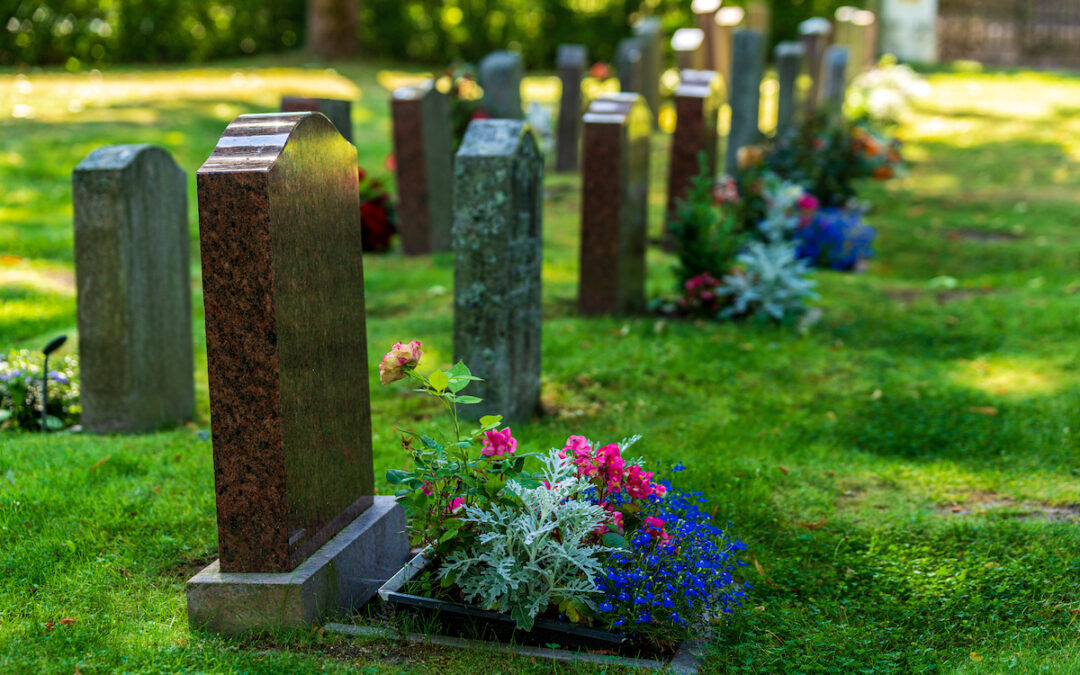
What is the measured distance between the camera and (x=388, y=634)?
316cm

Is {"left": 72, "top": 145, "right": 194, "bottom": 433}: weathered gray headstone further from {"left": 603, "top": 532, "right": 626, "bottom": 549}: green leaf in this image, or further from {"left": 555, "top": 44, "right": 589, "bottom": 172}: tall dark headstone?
{"left": 555, "top": 44, "right": 589, "bottom": 172}: tall dark headstone

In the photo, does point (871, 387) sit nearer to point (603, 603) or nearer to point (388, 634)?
point (603, 603)

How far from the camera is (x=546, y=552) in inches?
123

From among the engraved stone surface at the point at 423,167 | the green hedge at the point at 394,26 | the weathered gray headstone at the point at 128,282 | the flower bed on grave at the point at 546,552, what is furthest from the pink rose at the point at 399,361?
the green hedge at the point at 394,26

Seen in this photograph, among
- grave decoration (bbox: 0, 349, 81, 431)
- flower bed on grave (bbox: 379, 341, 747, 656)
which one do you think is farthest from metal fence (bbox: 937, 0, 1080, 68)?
flower bed on grave (bbox: 379, 341, 747, 656)

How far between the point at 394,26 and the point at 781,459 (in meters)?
17.7

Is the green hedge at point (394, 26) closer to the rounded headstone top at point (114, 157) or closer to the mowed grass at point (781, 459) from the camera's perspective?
the mowed grass at point (781, 459)

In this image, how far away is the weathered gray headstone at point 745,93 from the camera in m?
10.1

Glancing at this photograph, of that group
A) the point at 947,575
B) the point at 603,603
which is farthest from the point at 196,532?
the point at 947,575

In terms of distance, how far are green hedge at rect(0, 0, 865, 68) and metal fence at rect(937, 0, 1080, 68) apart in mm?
4672

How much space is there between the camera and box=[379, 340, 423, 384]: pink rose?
3178 mm

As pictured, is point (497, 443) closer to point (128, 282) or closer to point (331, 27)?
point (128, 282)

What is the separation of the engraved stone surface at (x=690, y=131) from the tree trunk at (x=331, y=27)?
522 inches

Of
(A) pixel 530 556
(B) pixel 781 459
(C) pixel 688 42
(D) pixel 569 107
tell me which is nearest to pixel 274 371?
(A) pixel 530 556
